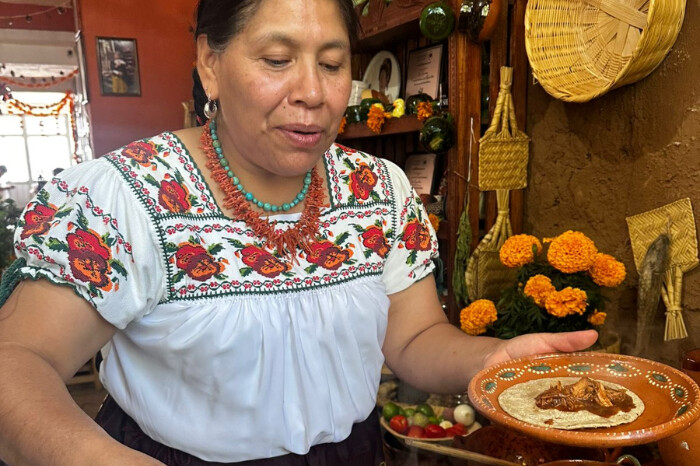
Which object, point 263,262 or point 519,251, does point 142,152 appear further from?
point 519,251

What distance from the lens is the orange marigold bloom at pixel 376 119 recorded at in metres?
2.47

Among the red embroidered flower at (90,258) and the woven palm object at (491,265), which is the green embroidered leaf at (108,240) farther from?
the woven palm object at (491,265)

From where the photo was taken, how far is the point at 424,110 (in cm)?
220

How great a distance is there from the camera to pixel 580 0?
5.65 ft

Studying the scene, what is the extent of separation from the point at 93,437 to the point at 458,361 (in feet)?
2.16

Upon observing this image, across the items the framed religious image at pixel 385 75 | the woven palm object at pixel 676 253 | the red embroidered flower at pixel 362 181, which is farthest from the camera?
the framed religious image at pixel 385 75

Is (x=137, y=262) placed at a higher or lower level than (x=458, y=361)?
higher

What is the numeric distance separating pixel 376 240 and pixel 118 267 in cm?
47

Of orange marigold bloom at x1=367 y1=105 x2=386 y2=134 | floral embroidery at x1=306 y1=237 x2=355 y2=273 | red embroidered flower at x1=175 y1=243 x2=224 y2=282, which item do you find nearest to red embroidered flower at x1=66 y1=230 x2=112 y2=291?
red embroidered flower at x1=175 y1=243 x2=224 y2=282

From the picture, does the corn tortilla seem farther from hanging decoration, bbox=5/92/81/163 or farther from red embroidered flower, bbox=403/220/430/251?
hanging decoration, bbox=5/92/81/163

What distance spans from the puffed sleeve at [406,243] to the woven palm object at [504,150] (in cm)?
103

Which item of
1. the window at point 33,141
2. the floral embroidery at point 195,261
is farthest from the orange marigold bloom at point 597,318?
the window at point 33,141

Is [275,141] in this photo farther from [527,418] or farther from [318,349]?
[527,418]

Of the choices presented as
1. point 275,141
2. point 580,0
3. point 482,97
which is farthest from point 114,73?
point 275,141
